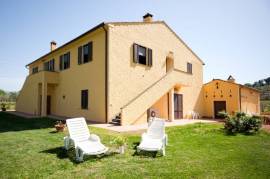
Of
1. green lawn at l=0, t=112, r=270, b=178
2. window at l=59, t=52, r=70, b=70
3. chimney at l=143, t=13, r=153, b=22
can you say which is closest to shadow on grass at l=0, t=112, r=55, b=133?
green lawn at l=0, t=112, r=270, b=178

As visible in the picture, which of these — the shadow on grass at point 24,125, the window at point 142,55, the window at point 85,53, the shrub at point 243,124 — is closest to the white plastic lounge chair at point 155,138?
the shrub at point 243,124

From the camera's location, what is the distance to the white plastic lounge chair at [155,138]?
6.80 m

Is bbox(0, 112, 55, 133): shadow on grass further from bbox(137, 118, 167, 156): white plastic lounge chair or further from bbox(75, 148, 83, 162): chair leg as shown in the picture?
bbox(137, 118, 167, 156): white plastic lounge chair

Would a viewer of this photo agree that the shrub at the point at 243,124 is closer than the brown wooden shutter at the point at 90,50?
Yes

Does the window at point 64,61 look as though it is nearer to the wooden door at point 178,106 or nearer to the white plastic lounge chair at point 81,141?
the wooden door at point 178,106

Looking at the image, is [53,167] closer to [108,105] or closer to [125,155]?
[125,155]

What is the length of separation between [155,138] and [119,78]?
725 cm

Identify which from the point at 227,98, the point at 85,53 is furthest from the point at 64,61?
the point at 227,98

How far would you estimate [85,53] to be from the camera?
52.3 ft

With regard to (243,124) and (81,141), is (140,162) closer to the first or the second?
(81,141)

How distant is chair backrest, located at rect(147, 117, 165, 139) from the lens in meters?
7.85

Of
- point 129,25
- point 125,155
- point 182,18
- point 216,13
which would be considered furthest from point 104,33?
point 125,155

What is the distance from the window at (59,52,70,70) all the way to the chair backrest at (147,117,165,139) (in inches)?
494

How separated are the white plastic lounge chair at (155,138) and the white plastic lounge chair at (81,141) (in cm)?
140
